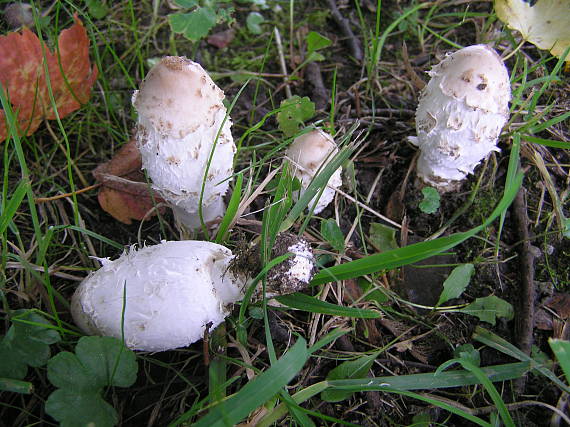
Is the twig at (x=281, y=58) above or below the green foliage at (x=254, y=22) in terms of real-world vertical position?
below

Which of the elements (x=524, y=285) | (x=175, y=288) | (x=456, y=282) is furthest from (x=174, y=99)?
(x=524, y=285)

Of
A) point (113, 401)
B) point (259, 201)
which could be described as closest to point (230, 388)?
point (113, 401)

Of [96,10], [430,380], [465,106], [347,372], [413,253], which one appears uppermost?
[465,106]

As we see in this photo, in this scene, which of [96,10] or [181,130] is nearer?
[181,130]

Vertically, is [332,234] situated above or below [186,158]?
below

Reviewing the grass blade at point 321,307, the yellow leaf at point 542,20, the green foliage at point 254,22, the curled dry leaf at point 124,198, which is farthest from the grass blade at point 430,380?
the green foliage at point 254,22

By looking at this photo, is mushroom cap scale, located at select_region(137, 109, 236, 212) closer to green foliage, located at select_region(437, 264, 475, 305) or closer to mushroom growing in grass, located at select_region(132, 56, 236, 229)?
mushroom growing in grass, located at select_region(132, 56, 236, 229)

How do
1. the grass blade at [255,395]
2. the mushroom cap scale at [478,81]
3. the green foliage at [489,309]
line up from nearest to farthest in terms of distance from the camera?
the grass blade at [255,395] < the mushroom cap scale at [478,81] < the green foliage at [489,309]

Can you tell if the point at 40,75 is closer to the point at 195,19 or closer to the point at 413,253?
the point at 195,19

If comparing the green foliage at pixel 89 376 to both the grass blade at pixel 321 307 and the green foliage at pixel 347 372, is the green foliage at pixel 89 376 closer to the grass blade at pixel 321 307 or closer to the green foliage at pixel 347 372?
the grass blade at pixel 321 307
